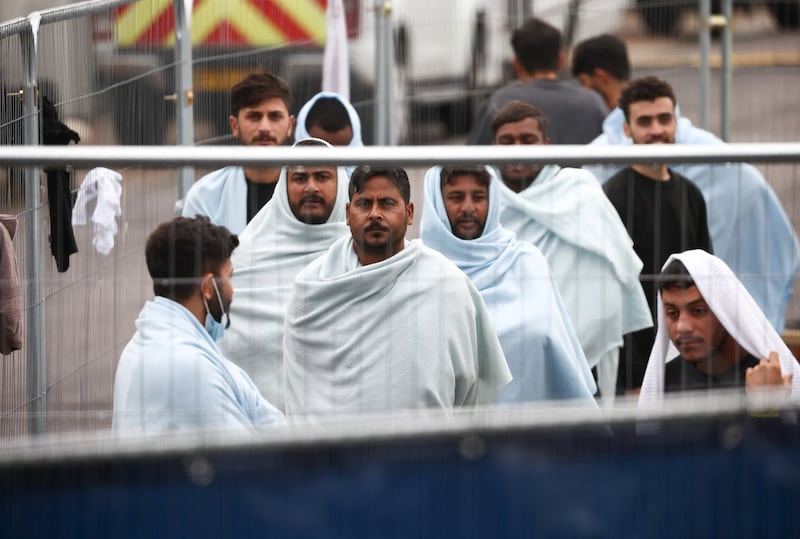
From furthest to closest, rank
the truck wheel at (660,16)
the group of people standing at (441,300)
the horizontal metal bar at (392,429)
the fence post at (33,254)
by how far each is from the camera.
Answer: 1. the truck wheel at (660,16)
2. the fence post at (33,254)
3. the group of people standing at (441,300)
4. the horizontal metal bar at (392,429)

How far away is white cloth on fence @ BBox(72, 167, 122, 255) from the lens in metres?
4.20

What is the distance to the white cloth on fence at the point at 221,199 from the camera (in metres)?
4.36

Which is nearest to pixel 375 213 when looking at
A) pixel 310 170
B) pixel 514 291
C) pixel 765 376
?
pixel 310 170

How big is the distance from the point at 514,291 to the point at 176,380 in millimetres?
949

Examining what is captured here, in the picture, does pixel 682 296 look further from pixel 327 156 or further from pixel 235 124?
pixel 235 124

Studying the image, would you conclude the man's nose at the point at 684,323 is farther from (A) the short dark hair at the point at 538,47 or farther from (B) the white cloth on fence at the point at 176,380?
(A) the short dark hair at the point at 538,47

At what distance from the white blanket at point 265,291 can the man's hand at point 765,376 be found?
3.88 feet

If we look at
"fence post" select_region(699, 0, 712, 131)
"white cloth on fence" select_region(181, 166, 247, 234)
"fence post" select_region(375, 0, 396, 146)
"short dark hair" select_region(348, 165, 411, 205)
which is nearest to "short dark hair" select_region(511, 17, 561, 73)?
"fence post" select_region(375, 0, 396, 146)

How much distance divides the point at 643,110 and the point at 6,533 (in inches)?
172

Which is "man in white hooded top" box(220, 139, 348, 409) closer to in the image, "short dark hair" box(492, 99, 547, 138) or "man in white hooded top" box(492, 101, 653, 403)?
"man in white hooded top" box(492, 101, 653, 403)

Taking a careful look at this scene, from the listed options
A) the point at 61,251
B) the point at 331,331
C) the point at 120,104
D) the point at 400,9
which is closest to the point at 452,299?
the point at 331,331

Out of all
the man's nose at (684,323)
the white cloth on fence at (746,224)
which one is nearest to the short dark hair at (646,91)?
the white cloth on fence at (746,224)

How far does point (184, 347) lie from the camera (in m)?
4.10

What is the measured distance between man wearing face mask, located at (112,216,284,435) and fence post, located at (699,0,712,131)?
675 centimetres
